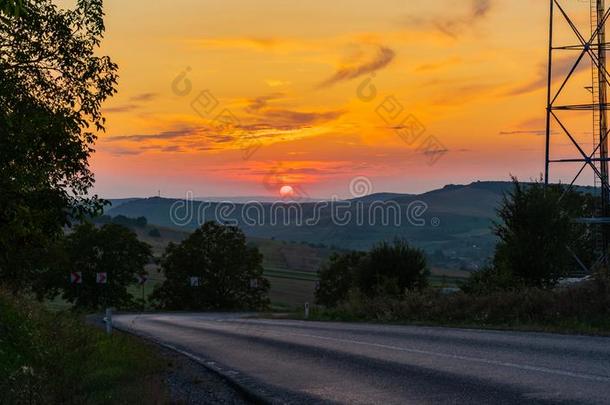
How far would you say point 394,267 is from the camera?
40219mm

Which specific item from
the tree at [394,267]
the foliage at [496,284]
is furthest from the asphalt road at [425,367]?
the tree at [394,267]

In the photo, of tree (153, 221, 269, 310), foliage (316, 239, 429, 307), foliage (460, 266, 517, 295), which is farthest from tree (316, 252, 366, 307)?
foliage (460, 266, 517, 295)

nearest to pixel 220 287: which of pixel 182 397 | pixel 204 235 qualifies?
pixel 204 235

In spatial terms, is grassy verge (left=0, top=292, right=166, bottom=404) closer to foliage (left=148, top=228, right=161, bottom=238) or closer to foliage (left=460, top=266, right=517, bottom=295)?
foliage (left=460, top=266, right=517, bottom=295)

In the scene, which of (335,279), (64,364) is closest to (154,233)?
(335,279)

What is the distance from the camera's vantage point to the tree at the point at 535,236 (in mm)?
26266

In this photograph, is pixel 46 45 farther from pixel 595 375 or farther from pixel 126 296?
pixel 126 296

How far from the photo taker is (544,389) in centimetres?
809

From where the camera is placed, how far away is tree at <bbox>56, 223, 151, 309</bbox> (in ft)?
268

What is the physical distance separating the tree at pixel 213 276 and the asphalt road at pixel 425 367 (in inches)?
2719

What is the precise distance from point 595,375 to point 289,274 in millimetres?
138226

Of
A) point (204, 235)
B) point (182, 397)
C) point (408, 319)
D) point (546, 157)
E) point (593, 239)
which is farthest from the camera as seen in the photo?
point (204, 235)

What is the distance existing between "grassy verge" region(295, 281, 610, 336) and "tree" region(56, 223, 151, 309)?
198ft

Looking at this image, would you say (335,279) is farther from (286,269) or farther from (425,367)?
(425,367)
